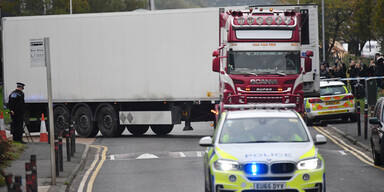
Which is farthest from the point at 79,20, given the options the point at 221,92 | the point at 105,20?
the point at 221,92

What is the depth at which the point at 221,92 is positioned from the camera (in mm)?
25844

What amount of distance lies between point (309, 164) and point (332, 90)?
65.3 feet

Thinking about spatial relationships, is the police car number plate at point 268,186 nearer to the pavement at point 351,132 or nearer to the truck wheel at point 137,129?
the pavement at point 351,132

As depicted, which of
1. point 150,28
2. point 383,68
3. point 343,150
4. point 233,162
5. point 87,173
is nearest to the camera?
point 233,162

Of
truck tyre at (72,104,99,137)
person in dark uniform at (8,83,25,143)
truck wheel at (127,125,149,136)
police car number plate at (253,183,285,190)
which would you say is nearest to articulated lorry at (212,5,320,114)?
person in dark uniform at (8,83,25,143)

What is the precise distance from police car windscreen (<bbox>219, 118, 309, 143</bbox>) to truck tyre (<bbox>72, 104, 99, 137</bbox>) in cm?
1704

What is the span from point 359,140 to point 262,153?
13950 millimetres

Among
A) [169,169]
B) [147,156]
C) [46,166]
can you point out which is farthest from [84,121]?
[169,169]

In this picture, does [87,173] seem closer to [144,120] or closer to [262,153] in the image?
[262,153]

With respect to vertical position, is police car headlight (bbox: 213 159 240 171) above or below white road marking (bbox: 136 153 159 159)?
above

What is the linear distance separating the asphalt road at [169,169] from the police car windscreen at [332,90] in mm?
6423

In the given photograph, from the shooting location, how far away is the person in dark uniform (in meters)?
26.9

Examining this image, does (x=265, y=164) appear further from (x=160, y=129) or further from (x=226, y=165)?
(x=160, y=129)

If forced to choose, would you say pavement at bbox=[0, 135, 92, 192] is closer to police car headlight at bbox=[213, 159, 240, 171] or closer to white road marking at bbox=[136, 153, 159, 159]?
white road marking at bbox=[136, 153, 159, 159]
